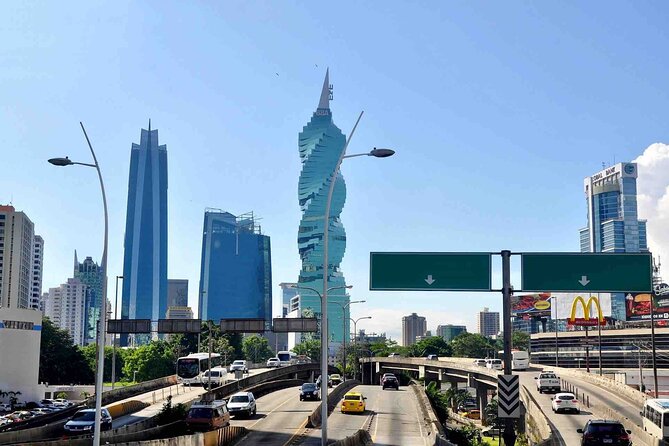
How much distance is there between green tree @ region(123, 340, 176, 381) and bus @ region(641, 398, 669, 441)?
134 m

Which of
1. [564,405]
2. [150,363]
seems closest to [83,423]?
[564,405]

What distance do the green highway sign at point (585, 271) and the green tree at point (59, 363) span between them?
421 ft

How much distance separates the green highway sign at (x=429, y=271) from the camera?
30906 mm

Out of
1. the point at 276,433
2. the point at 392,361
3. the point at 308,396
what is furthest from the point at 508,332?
the point at 392,361

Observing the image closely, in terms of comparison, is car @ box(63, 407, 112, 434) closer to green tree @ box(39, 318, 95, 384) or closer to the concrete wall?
the concrete wall

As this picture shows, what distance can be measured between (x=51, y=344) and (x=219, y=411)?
109m

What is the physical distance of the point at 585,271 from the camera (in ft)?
101

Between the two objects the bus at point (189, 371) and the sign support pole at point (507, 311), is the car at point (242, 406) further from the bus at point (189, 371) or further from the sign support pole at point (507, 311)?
the bus at point (189, 371)

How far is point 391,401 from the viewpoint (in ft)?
271

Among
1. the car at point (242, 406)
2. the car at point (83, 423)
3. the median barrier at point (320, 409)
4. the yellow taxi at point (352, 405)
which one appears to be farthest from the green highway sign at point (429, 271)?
the yellow taxi at point (352, 405)

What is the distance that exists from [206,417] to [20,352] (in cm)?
5565

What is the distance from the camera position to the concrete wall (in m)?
92.8

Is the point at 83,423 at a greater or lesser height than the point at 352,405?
greater

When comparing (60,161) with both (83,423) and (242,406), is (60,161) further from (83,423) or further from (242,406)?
(242,406)
